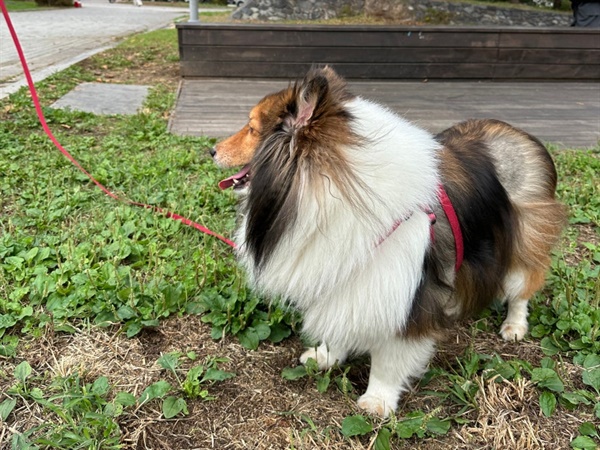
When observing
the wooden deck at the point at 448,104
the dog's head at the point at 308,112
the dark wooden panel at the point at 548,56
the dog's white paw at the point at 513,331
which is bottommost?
the wooden deck at the point at 448,104

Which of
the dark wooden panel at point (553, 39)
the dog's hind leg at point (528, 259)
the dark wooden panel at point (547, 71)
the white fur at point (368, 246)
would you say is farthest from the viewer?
the dark wooden panel at point (547, 71)

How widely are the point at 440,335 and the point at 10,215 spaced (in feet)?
10.0

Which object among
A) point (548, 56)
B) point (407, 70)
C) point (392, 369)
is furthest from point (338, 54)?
point (392, 369)

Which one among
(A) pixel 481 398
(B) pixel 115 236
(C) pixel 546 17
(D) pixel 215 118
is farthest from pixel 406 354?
(C) pixel 546 17

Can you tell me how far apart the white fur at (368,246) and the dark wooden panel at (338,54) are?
256 inches

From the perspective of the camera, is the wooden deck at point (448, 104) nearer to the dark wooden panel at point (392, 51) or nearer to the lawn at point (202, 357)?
the dark wooden panel at point (392, 51)

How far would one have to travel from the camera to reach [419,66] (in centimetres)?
837

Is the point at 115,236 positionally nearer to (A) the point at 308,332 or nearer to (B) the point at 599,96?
(A) the point at 308,332

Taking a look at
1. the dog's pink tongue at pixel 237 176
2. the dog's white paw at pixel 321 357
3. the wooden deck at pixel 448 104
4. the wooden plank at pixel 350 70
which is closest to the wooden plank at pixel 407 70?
the wooden plank at pixel 350 70

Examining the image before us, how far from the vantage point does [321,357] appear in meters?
2.36

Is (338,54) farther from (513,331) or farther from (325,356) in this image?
(325,356)

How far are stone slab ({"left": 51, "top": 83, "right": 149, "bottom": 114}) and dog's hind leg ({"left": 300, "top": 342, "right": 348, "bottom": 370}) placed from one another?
480 centimetres

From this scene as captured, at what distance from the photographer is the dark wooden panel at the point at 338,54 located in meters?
7.86

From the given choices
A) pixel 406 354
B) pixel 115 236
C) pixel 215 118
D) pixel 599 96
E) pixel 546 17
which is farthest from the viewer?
pixel 546 17
